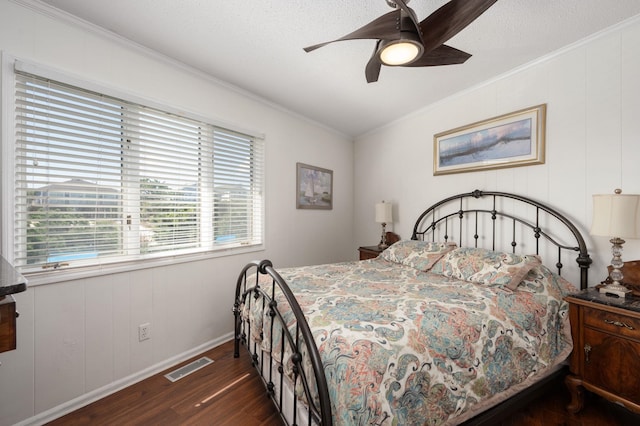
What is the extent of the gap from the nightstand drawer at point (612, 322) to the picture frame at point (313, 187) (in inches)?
110

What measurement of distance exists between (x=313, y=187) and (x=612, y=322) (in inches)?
117

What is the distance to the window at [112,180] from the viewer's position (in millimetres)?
1627

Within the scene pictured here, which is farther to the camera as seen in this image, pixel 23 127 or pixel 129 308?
pixel 129 308

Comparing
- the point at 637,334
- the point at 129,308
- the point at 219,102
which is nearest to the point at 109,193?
the point at 129,308

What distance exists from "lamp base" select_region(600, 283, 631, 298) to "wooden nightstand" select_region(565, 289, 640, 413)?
0.11 ft

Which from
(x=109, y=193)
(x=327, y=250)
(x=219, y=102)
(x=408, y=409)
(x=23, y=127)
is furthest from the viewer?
(x=327, y=250)

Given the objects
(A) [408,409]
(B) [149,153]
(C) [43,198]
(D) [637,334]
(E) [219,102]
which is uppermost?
(E) [219,102]

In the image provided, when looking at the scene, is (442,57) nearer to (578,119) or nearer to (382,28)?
(382,28)

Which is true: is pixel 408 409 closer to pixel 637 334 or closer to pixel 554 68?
pixel 637 334

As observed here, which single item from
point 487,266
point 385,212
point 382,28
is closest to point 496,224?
point 487,266

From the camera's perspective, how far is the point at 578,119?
2.03 m

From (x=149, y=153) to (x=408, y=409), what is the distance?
8.04 ft

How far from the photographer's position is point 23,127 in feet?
5.23

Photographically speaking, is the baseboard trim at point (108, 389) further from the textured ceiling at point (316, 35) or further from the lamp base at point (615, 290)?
the lamp base at point (615, 290)
